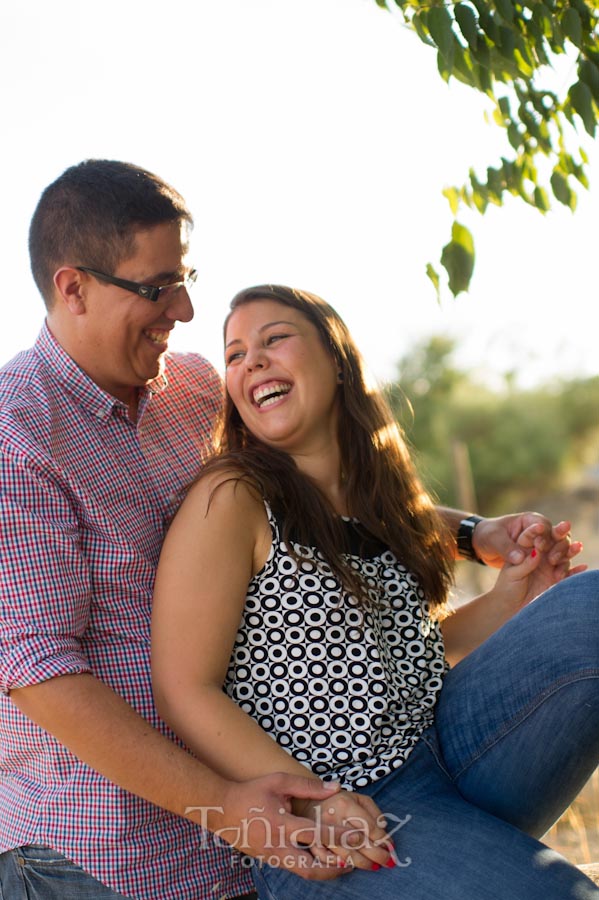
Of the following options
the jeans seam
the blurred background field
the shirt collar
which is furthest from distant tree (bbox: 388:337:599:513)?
the jeans seam

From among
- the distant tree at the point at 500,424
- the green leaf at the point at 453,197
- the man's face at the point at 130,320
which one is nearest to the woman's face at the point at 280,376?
the man's face at the point at 130,320

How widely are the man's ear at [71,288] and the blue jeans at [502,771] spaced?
3.99 ft

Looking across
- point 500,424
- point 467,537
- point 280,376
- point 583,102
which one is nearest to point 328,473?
point 280,376

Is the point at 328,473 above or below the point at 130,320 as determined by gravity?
below

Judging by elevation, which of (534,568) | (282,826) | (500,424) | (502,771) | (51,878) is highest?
(500,424)

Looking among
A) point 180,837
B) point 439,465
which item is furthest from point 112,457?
point 439,465

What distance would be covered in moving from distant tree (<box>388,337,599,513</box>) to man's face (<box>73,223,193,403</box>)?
23153mm

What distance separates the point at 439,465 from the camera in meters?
25.0

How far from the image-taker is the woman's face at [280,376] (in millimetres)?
2385

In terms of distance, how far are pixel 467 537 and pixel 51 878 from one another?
1292 millimetres

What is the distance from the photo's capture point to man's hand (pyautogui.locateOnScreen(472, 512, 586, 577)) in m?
2.56

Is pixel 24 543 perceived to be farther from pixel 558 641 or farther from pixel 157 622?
pixel 558 641

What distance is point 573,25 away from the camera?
6.77 ft

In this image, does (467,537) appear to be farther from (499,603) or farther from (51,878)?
(51,878)
